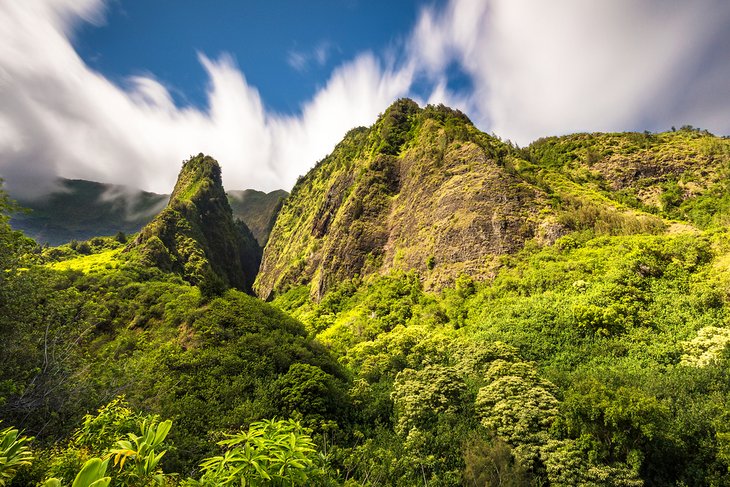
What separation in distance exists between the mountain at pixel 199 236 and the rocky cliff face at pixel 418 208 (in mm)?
16670

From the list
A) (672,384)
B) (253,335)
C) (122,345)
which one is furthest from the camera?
(122,345)

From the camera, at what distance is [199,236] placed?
79.1 m

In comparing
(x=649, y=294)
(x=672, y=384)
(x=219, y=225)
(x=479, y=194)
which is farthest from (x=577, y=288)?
(x=219, y=225)

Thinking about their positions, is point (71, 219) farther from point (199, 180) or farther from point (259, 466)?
point (259, 466)

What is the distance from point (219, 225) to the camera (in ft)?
310

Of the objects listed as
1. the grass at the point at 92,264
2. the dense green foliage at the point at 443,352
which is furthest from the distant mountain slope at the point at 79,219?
the dense green foliage at the point at 443,352

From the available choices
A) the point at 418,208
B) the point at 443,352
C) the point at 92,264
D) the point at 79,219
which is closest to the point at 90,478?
the point at 443,352

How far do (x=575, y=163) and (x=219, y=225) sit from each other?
89.2m

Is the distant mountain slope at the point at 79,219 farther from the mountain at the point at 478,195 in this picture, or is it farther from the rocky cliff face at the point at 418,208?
the mountain at the point at 478,195

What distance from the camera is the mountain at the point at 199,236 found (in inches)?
2534

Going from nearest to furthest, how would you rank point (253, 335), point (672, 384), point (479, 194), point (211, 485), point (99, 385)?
point (211, 485) → point (99, 385) → point (672, 384) → point (253, 335) → point (479, 194)

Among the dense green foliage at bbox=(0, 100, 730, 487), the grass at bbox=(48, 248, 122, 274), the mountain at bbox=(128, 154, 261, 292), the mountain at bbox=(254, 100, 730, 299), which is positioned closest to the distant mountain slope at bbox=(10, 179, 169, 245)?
the mountain at bbox=(128, 154, 261, 292)

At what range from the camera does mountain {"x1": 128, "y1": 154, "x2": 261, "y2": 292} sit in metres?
64.4

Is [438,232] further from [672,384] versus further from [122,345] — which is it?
[122,345]
